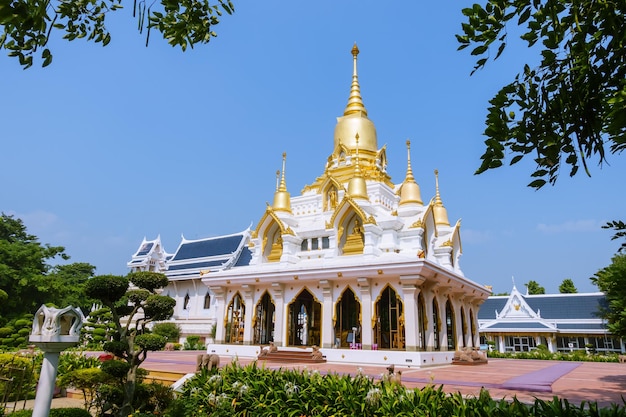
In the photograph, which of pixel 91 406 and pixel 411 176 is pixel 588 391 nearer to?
pixel 91 406

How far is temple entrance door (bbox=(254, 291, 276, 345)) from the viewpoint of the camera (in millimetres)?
19203

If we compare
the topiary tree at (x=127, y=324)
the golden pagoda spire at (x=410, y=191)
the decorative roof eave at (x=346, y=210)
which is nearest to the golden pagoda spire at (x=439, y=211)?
the golden pagoda spire at (x=410, y=191)

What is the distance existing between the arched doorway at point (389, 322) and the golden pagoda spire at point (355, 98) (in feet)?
38.3

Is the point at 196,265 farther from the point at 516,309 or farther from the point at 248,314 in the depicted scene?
the point at 516,309

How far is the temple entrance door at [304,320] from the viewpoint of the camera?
61.6ft

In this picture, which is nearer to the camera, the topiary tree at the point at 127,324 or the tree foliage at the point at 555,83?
the tree foliage at the point at 555,83

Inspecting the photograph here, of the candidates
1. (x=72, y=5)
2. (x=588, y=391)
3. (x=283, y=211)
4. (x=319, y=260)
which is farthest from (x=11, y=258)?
(x=588, y=391)

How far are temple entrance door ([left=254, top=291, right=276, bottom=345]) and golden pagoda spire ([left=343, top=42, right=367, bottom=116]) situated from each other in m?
11.9

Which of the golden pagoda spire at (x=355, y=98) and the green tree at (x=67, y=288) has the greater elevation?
the golden pagoda spire at (x=355, y=98)

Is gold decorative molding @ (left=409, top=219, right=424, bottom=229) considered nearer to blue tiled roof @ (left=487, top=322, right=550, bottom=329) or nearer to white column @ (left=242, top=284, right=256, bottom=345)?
white column @ (left=242, top=284, right=256, bottom=345)

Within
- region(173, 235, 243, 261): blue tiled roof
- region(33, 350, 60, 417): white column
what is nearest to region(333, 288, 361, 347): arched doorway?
region(33, 350, 60, 417): white column

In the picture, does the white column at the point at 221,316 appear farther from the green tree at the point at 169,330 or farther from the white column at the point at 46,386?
the white column at the point at 46,386

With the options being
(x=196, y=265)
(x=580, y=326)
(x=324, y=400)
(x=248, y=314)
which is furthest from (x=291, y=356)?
(x=580, y=326)

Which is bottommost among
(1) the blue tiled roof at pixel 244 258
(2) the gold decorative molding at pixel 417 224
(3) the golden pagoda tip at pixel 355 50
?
(2) the gold decorative molding at pixel 417 224
